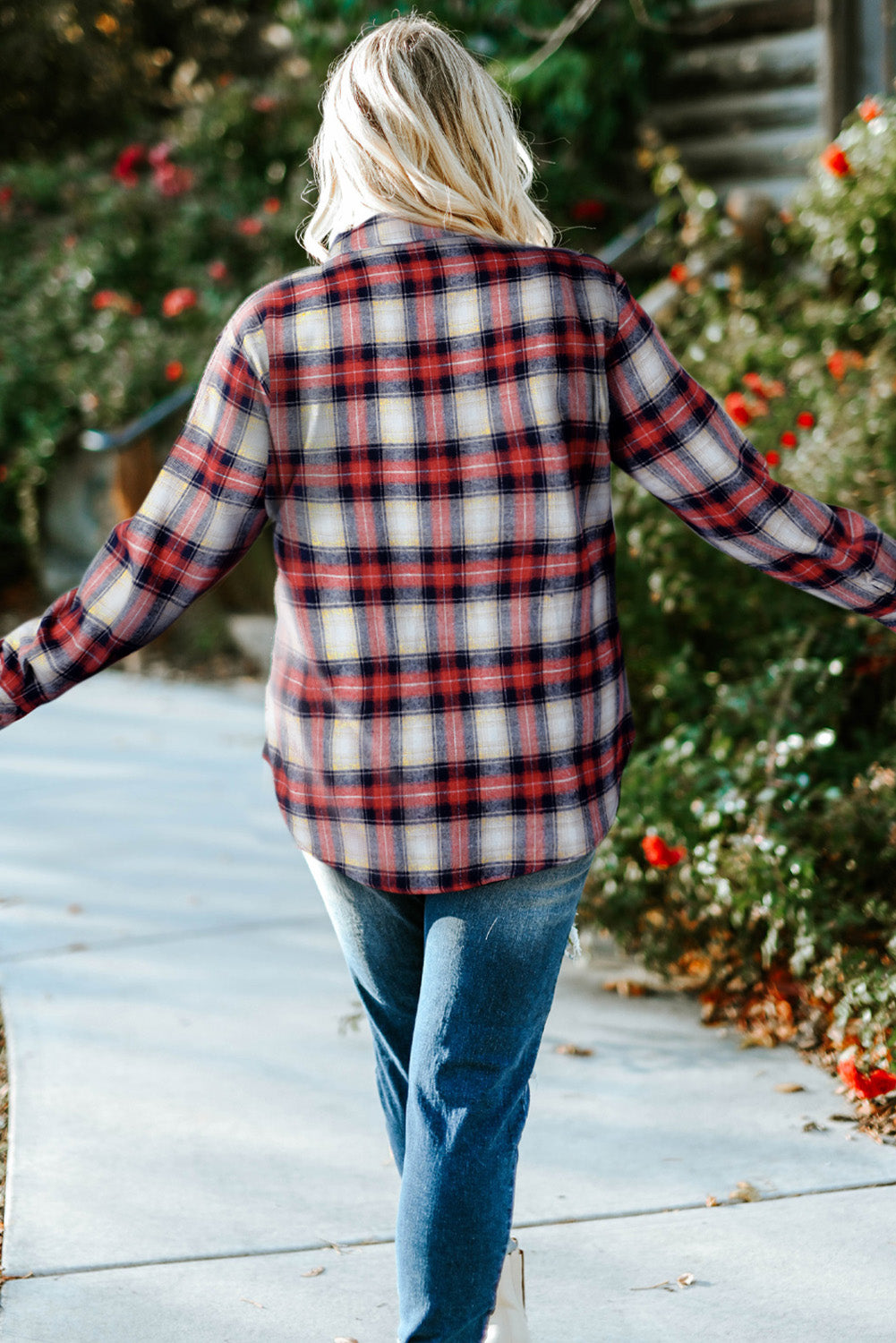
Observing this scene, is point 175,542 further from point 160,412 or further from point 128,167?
point 128,167

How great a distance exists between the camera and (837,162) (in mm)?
4148

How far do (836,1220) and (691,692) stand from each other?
1600mm

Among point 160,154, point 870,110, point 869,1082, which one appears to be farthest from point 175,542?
point 160,154

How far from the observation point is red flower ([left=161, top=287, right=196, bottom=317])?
7.41 metres

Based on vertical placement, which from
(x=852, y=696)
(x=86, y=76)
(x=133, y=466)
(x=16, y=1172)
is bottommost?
(x=16, y=1172)

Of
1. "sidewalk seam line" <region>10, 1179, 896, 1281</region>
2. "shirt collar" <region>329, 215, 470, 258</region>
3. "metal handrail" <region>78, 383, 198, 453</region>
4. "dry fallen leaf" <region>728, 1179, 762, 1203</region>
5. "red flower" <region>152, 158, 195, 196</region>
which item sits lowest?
"sidewalk seam line" <region>10, 1179, 896, 1281</region>

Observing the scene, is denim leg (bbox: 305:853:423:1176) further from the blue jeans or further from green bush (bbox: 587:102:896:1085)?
green bush (bbox: 587:102:896:1085)

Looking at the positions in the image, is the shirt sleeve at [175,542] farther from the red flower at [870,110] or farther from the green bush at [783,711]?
the red flower at [870,110]

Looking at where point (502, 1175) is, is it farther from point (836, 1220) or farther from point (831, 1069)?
point (831, 1069)

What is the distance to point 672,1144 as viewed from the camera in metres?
2.78

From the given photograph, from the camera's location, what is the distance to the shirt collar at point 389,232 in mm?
1668

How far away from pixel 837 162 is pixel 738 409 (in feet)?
2.94

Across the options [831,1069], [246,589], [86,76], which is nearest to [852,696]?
[831,1069]

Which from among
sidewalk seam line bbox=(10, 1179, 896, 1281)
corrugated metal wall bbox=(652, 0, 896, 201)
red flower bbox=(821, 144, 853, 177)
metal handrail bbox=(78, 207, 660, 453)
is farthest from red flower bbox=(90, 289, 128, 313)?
sidewalk seam line bbox=(10, 1179, 896, 1281)
